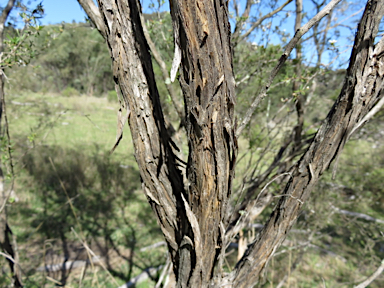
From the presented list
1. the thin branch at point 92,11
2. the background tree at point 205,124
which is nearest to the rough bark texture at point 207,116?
the background tree at point 205,124

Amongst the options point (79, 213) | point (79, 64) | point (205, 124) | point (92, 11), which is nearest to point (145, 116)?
point (205, 124)

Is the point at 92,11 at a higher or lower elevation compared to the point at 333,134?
higher

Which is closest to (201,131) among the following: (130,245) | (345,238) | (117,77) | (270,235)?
(117,77)

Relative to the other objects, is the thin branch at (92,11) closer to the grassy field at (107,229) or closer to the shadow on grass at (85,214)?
the grassy field at (107,229)

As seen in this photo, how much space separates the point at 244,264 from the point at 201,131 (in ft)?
2.20

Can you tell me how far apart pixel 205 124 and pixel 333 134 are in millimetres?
515

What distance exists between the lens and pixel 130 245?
4.25 m

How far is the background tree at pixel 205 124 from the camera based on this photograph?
0.87 meters

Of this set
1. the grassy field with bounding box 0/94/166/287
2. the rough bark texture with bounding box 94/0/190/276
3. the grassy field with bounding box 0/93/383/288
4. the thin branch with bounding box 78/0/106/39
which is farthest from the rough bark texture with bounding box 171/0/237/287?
the grassy field with bounding box 0/94/166/287

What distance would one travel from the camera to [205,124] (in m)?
0.93

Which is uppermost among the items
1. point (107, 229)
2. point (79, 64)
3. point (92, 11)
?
point (79, 64)

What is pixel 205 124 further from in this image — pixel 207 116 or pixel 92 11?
pixel 92 11

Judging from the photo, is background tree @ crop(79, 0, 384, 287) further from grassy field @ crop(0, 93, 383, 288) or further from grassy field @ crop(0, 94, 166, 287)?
grassy field @ crop(0, 94, 166, 287)

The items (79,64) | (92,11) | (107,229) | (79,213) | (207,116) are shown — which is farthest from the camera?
(79,64)
